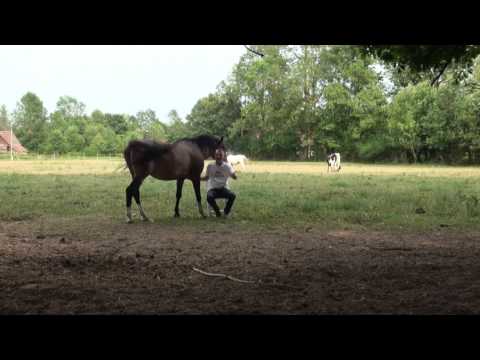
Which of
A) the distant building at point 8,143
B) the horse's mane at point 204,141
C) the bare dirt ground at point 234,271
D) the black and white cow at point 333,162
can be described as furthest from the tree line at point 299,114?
the bare dirt ground at point 234,271

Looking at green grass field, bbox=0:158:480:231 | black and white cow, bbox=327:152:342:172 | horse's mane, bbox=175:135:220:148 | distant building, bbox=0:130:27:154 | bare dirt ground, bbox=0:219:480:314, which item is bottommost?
bare dirt ground, bbox=0:219:480:314

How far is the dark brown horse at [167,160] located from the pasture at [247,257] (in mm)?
611

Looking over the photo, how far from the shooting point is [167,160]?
9.54 m

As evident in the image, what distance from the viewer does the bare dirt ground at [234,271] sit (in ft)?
13.5

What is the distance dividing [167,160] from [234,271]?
4611mm

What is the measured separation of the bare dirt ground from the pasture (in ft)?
0.05

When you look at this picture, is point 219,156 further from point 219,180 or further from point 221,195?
point 221,195

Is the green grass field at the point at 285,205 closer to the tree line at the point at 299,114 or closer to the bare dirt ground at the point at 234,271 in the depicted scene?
the bare dirt ground at the point at 234,271

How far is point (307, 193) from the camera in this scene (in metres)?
13.7

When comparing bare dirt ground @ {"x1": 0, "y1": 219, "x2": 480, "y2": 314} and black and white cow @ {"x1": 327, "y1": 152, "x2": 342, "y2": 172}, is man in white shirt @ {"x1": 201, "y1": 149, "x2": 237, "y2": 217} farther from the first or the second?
black and white cow @ {"x1": 327, "y1": 152, "x2": 342, "y2": 172}

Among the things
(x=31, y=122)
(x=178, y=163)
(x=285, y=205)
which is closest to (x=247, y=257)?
(x=178, y=163)

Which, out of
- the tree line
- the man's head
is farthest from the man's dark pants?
the tree line

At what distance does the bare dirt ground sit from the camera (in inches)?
162
